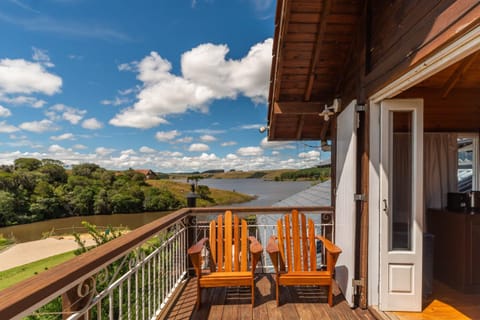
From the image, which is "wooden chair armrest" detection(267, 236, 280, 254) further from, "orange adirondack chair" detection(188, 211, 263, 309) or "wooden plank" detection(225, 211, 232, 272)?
"wooden plank" detection(225, 211, 232, 272)

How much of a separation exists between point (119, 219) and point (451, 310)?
32.0 m

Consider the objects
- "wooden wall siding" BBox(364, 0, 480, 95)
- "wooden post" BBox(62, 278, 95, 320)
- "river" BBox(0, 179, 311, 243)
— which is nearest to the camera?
"wooden post" BBox(62, 278, 95, 320)

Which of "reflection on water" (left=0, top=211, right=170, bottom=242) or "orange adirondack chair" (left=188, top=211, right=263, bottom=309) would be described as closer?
"orange adirondack chair" (left=188, top=211, right=263, bottom=309)

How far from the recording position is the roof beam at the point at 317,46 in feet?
8.01

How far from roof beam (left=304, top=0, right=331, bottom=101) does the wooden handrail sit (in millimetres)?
2641

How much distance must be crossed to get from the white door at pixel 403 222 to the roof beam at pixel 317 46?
3.14ft

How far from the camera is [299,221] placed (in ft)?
9.79

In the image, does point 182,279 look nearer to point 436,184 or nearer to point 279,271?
point 279,271

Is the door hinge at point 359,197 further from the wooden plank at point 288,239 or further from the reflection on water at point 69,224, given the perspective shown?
the reflection on water at point 69,224

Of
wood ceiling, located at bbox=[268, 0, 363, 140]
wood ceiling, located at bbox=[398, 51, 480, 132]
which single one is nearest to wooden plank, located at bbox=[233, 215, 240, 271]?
wood ceiling, located at bbox=[268, 0, 363, 140]

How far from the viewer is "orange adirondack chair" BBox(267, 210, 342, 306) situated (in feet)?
8.21

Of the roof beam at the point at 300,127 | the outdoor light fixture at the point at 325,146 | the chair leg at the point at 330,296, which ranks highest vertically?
the roof beam at the point at 300,127

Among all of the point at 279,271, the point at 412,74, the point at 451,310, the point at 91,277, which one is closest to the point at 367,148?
the point at 412,74

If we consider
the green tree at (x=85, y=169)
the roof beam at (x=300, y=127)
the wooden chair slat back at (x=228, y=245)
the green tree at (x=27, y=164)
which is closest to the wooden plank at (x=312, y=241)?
the wooden chair slat back at (x=228, y=245)
